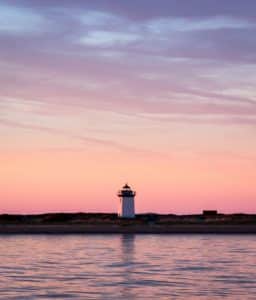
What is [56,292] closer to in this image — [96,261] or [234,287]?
[234,287]

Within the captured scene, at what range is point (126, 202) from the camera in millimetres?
87250

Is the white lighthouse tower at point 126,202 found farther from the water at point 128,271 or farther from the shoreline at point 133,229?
the water at point 128,271

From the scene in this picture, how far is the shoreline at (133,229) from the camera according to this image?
8350cm

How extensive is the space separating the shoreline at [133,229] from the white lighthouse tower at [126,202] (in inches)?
80.4

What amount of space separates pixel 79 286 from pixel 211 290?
550cm

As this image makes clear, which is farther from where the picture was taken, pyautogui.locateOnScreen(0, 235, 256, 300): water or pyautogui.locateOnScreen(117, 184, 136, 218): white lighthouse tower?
pyautogui.locateOnScreen(117, 184, 136, 218): white lighthouse tower

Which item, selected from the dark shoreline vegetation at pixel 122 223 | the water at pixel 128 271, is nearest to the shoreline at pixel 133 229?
the dark shoreline vegetation at pixel 122 223

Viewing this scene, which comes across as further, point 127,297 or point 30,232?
point 30,232

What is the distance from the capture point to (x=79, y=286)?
112 ft

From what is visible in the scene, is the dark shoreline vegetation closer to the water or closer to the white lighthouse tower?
the white lighthouse tower

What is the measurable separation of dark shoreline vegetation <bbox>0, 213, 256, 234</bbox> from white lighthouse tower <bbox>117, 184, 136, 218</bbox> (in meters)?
1.02

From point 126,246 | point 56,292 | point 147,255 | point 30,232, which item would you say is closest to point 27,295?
point 56,292

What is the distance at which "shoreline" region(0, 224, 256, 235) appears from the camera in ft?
274

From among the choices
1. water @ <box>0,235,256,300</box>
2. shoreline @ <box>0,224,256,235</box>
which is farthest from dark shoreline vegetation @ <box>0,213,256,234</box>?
water @ <box>0,235,256,300</box>
